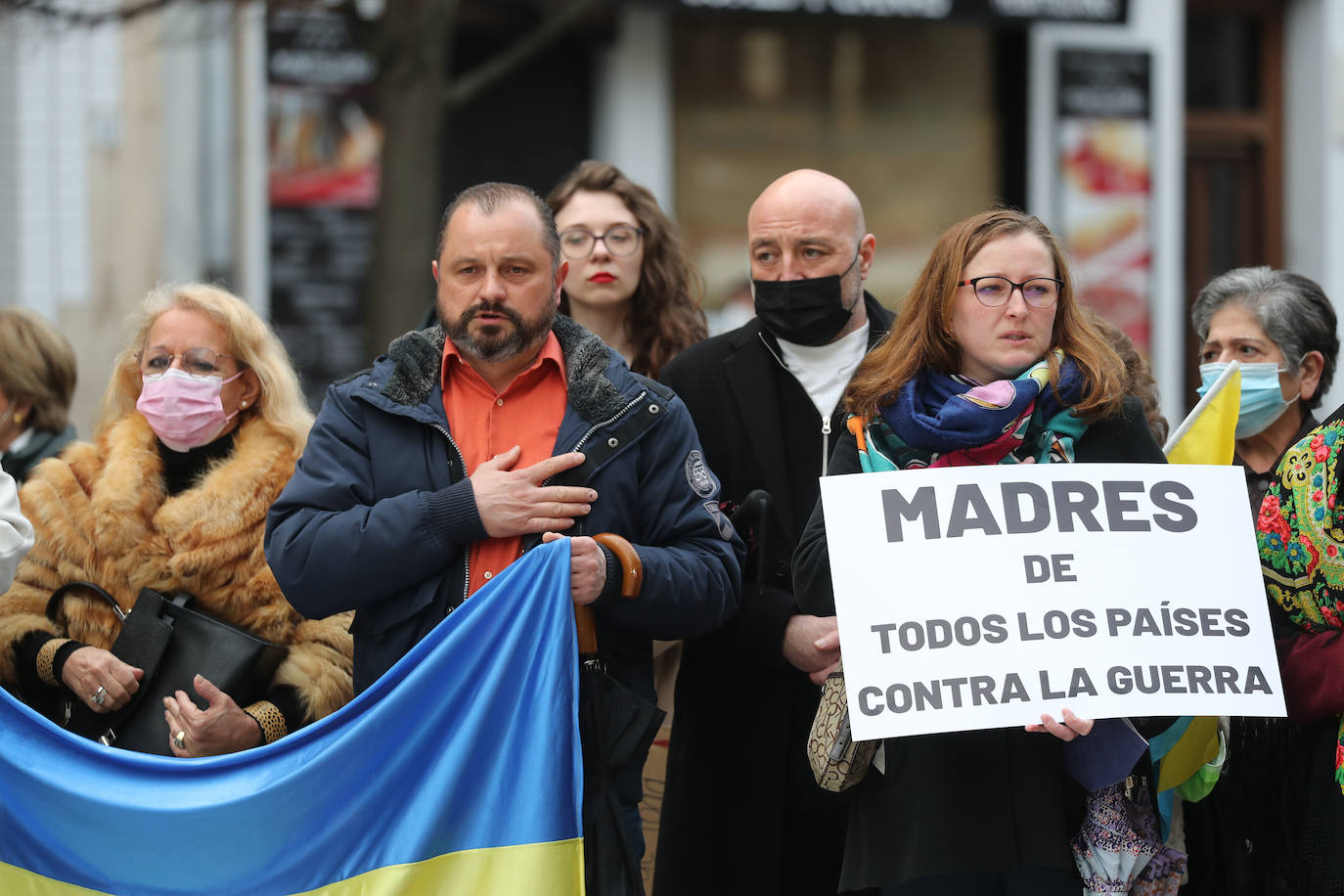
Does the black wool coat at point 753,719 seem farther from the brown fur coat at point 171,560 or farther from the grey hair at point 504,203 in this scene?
the brown fur coat at point 171,560

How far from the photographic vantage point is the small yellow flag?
12.0 ft

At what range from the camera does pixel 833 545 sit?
308cm

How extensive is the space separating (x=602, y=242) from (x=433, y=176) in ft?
12.6

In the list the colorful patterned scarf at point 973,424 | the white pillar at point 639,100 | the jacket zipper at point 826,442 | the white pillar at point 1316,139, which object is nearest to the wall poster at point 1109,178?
the white pillar at point 1316,139

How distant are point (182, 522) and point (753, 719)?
1.45m

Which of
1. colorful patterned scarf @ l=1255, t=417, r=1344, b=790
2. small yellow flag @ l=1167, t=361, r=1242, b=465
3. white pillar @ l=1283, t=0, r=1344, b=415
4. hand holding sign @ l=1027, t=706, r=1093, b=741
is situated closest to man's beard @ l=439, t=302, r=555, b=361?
hand holding sign @ l=1027, t=706, r=1093, b=741

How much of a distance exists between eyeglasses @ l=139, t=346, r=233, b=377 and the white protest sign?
5.47 ft

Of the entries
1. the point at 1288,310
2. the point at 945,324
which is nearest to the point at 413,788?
the point at 945,324

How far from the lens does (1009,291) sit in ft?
10.8

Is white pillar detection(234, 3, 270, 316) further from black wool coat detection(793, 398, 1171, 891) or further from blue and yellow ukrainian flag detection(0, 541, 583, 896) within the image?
black wool coat detection(793, 398, 1171, 891)

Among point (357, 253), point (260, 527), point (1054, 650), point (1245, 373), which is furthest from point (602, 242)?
point (357, 253)

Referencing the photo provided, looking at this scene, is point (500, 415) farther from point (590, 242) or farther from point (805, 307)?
point (590, 242)

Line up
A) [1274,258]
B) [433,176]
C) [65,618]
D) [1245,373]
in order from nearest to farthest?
1. [65,618]
2. [1245,373]
3. [433,176]
4. [1274,258]

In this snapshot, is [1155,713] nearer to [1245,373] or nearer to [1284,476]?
[1284,476]
